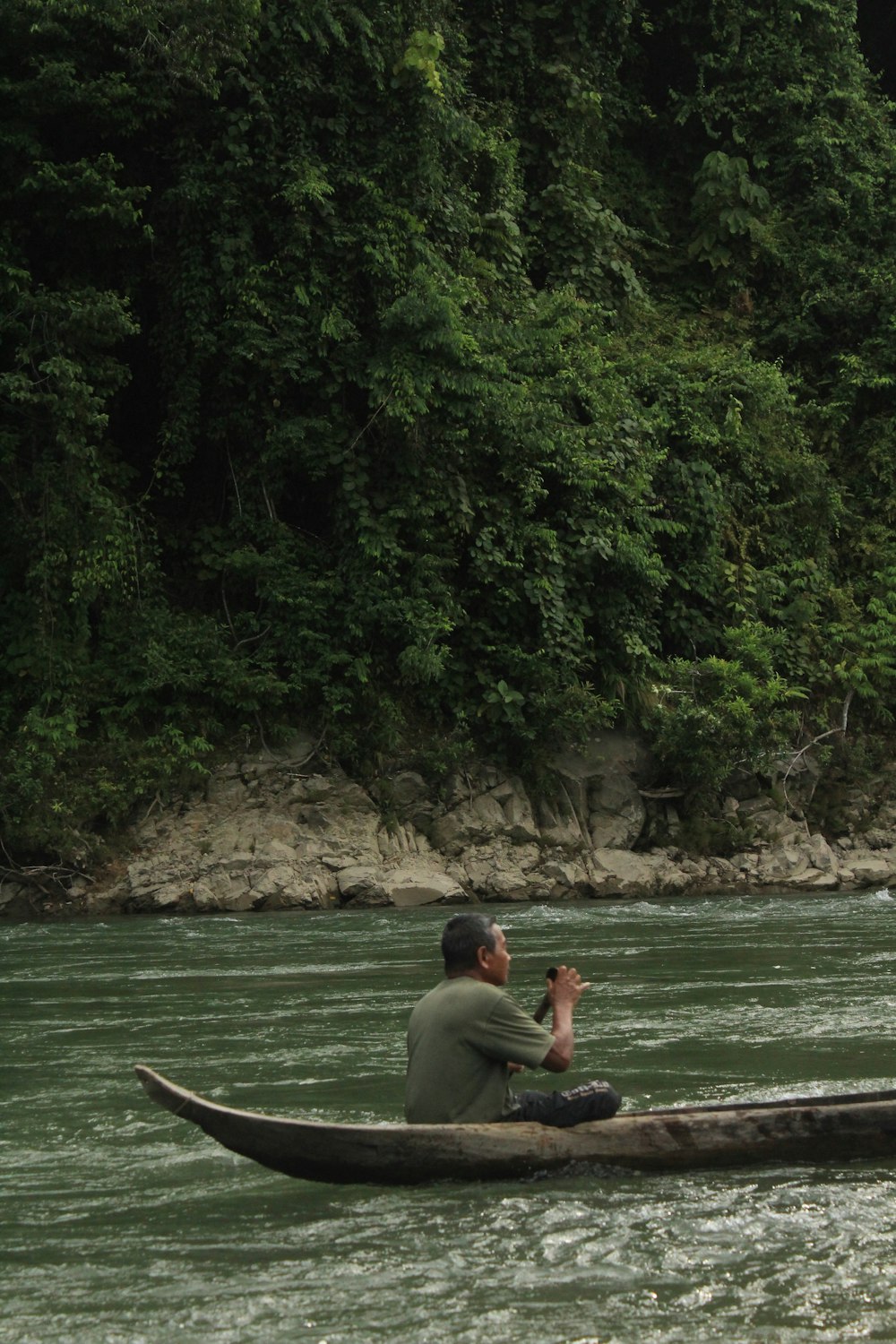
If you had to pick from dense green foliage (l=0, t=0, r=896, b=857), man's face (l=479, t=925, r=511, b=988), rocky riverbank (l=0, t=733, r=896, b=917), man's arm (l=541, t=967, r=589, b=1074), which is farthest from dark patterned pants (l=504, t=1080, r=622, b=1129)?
dense green foliage (l=0, t=0, r=896, b=857)

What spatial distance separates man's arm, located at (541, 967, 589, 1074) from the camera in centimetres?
556

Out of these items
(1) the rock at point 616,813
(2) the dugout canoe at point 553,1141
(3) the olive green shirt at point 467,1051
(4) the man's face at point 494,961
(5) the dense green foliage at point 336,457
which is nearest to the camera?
(2) the dugout canoe at point 553,1141

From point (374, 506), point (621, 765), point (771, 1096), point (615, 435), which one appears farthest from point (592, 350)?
point (771, 1096)

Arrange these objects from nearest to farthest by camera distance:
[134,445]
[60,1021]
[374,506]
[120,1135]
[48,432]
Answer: [120,1135] → [60,1021] → [48,432] → [374,506] → [134,445]

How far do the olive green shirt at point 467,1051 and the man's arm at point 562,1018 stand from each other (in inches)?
1.4

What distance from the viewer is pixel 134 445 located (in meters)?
18.8

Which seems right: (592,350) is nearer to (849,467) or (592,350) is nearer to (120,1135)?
(849,467)

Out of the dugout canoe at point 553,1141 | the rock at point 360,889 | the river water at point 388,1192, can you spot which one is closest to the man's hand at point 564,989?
the dugout canoe at point 553,1141

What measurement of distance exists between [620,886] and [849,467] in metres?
8.80

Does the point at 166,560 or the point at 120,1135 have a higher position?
the point at 166,560

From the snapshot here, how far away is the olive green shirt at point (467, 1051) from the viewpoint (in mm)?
5531

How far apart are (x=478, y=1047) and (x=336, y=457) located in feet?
41.0

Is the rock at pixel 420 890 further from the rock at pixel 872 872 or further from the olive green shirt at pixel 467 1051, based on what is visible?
the olive green shirt at pixel 467 1051

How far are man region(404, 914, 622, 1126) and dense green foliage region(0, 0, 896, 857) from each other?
10.2 meters
